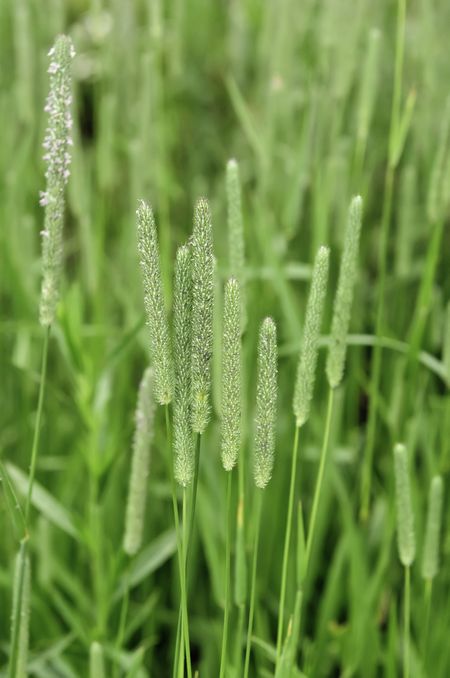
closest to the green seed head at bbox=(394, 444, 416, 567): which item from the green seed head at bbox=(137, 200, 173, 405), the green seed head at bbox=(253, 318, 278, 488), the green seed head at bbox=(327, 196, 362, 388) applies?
the green seed head at bbox=(327, 196, 362, 388)

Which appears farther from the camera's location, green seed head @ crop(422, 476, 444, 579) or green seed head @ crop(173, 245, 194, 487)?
green seed head @ crop(422, 476, 444, 579)

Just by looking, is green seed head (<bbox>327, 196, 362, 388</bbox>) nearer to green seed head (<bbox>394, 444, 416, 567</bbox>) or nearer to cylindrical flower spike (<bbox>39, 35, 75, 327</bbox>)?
green seed head (<bbox>394, 444, 416, 567</bbox>)

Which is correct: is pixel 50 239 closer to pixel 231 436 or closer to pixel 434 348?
pixel 231 436

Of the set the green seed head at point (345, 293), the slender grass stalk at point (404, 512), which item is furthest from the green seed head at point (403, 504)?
the green seed head at point (345, 293)

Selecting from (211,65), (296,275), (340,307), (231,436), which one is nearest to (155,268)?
(231,436)

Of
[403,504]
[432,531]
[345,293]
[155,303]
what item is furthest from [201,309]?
[432,531]
